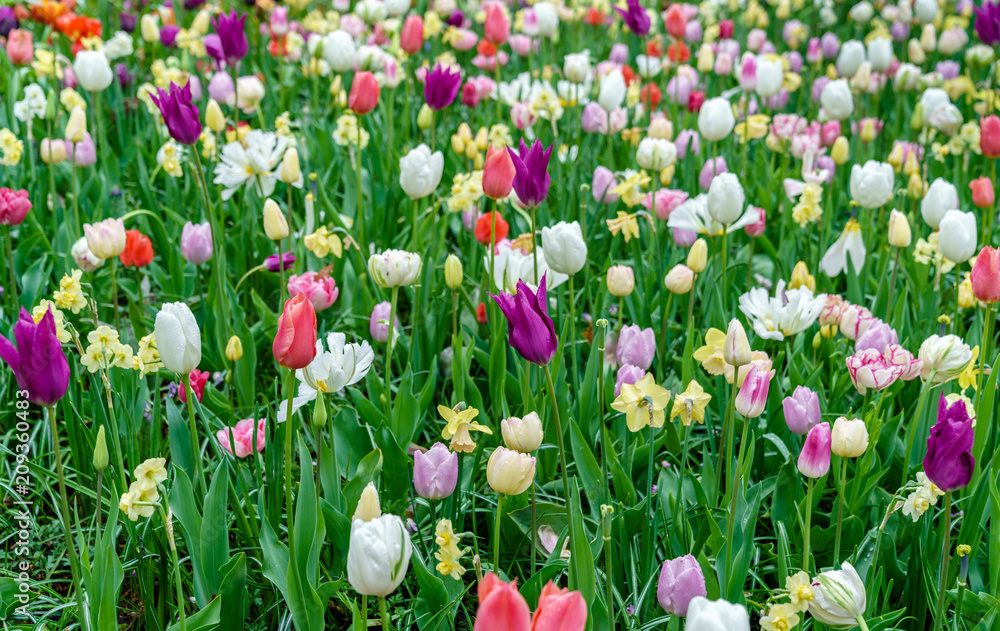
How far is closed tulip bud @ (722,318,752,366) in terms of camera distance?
4.35 feet

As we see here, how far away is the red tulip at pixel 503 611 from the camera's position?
0.80 metres

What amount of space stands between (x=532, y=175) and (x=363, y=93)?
2.77ft

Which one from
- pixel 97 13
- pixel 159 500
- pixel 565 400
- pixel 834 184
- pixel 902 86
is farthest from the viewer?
pixel 97 13

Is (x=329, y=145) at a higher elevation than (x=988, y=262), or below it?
below

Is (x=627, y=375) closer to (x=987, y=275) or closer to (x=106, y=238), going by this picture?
(x=987, y=275)

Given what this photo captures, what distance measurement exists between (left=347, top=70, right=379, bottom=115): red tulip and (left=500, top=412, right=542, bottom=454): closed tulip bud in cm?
138

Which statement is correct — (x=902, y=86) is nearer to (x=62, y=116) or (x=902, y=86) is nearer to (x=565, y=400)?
(x=565, y=400)

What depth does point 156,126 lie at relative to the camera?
3.35m

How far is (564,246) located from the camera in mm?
1631

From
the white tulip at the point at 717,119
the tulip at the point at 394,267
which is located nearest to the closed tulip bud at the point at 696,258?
the tulip at the point at 394,267

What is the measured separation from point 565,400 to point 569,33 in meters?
4.32

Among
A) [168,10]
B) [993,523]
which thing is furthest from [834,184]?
[168,10]

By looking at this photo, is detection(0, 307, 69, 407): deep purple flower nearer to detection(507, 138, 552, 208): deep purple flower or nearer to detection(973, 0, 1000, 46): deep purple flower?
detection(507, 138, 552, 208): deep purple flower

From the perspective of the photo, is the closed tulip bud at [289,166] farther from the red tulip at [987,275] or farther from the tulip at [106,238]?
the red tulip at [987,275]
